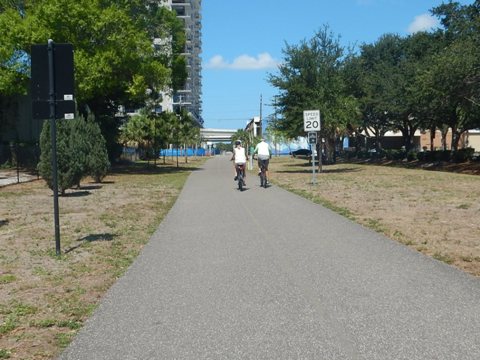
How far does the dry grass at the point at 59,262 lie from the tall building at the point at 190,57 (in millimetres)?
88648

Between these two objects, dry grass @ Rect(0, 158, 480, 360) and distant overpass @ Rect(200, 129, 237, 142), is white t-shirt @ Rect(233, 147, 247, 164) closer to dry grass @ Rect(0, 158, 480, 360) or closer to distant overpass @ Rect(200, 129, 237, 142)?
dry grass @ Rect(0, 158, 480, 360)

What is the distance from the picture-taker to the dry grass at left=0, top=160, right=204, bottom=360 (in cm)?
504

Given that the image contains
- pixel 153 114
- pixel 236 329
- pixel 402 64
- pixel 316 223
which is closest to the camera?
pixel 236 329

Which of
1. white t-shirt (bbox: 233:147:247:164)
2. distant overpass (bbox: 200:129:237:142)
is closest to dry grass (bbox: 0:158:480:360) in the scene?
white t-shirt (bbox: 233:147:247:164)

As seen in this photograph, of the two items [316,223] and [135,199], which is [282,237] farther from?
[135,199]

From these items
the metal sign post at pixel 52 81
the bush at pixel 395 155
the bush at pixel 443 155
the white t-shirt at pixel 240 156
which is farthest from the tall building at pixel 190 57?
the metal sign post at pixel 52 81

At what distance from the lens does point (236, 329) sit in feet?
16.1

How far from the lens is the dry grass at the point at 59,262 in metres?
5.04

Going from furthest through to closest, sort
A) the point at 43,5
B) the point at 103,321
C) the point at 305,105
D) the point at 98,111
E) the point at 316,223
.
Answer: the point at 98,111
the point at 305,105
the point at 43,5
the point at 316,223
the point at 103,321

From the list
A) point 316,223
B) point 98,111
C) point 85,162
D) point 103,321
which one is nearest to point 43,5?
point 98,111

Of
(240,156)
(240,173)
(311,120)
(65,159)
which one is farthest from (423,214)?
(65,159)

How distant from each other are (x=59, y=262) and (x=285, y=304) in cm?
397

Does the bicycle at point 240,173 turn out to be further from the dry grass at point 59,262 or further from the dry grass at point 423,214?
the dry grass at point 59,262

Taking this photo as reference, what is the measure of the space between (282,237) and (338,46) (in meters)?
29.9
